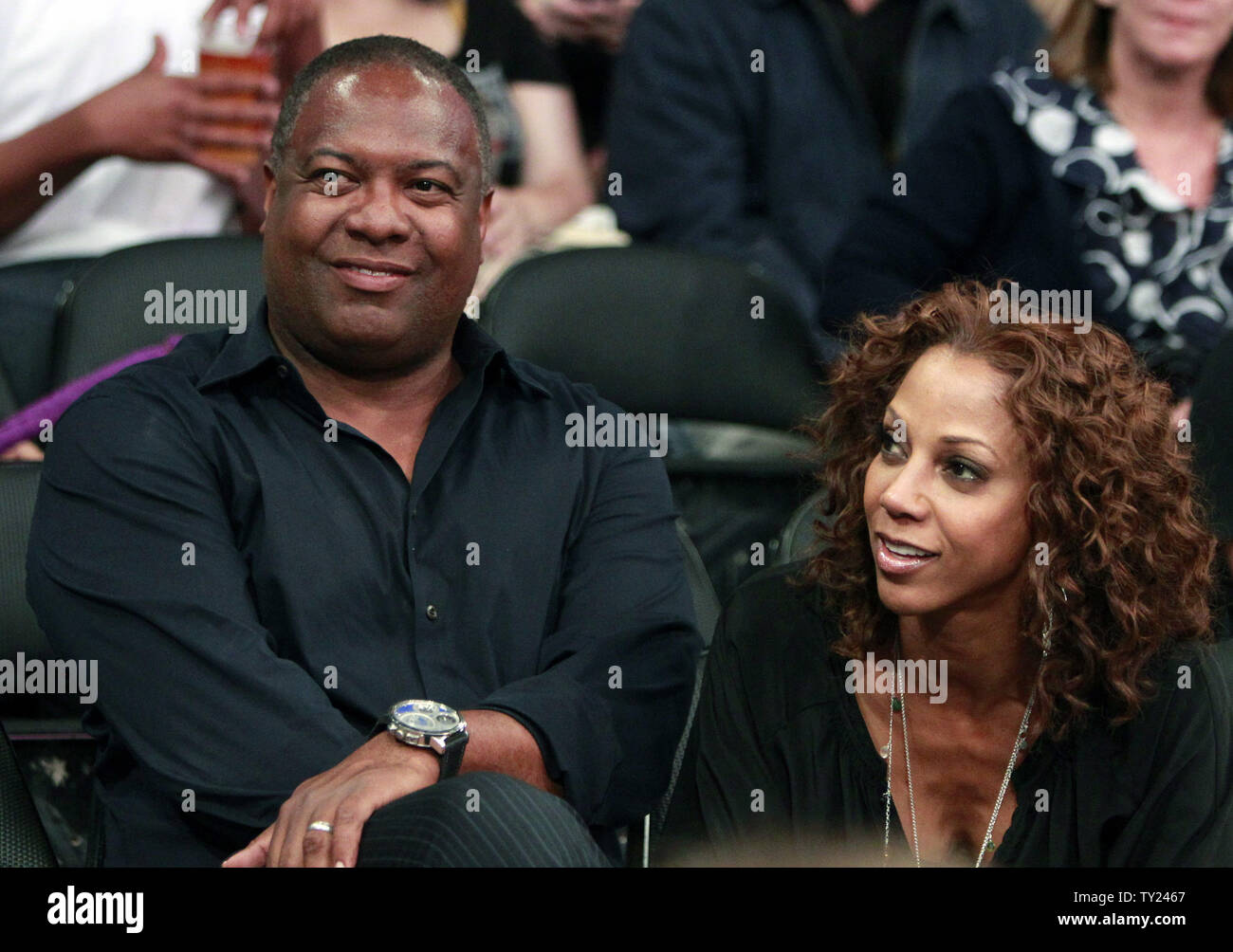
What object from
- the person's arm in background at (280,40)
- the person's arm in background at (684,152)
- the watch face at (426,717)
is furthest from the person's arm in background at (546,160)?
the watch face at (426,717)

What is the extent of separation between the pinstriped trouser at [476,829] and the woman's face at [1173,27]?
6.84 feet

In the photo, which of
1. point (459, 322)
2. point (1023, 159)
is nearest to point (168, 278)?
point (459, 322)

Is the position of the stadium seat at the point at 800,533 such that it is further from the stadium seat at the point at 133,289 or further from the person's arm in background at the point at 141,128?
the person's arm in background at the point at 141,128

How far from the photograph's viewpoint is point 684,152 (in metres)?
3.60

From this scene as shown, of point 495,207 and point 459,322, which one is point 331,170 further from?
point 495,207

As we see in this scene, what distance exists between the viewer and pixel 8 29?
3346mm

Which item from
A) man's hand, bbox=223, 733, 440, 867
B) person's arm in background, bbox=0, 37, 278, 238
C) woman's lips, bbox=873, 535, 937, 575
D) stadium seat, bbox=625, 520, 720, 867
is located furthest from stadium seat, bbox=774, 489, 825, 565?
person's arm in background, bbox=0, 37, 278, 238

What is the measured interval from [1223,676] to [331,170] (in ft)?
3.84

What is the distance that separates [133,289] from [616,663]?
1.17 metres

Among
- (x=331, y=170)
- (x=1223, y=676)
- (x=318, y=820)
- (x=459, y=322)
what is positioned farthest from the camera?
(x=459, y=322)

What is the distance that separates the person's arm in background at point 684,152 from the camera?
3.57 m

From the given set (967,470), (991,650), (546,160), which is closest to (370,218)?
(967,470)

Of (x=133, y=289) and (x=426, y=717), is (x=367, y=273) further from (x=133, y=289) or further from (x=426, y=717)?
(x=133, y=289)

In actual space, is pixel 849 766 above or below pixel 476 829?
above
